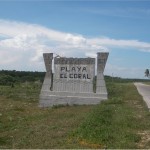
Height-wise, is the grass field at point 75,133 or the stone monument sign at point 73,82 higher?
the stone monument sign at point 73,82

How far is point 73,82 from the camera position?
22203mm

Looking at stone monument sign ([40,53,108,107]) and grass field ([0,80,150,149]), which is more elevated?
stone monument sign ([40,53,108,107])

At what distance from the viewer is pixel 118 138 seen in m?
10.8

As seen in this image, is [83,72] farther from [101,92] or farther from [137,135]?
[137,135]

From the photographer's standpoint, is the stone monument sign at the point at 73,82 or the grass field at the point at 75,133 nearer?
the grass field at the point at 75,133

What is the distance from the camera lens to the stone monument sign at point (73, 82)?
21.9 meters

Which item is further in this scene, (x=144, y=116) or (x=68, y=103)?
(x=68, y=103)

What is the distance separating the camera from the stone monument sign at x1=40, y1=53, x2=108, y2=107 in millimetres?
21938

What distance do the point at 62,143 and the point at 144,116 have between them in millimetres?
6404

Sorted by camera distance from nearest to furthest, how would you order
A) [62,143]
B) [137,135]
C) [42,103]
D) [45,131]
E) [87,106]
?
[62,143], [137,135], [45,131], [87,106], [42,103]

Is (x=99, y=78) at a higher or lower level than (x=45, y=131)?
higher

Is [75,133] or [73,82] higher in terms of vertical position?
[73,82]

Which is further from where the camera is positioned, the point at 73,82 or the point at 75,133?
the point at 73,82

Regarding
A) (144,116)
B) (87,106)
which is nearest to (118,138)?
(144,116)
